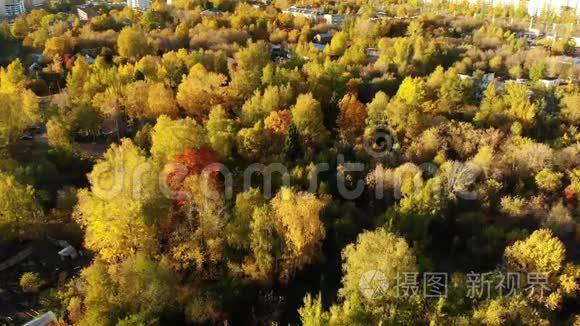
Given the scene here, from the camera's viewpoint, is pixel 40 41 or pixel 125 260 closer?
pixel 125 260

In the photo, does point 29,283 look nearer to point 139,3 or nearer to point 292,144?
point 292,144

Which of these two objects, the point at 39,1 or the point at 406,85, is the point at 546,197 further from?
the point at 39,1

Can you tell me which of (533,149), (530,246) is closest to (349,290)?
(530,246)

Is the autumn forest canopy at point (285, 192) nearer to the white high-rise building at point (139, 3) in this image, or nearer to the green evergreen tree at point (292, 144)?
the green evergreen tree at point (292, 144)

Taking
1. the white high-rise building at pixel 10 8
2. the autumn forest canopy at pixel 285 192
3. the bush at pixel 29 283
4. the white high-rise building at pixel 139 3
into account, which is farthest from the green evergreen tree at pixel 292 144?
Answer: the white high-rise building at pixel 10 8

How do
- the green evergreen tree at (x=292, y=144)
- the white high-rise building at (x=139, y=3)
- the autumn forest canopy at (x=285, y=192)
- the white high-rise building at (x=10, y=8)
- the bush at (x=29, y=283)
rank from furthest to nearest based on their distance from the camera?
the white high-rise building at (x=10, y=8)
the white high-rise building at (x=139, y=3)
the green evergreen tree at (x=292, y=144)
the bush at (x=29, y=283)
the autumn forest canopy at (x=285, y=192)

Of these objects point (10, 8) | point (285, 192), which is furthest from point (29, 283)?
point (10, 8)

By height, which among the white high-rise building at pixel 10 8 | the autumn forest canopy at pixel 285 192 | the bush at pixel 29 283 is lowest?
the bush at pixel 29 283
